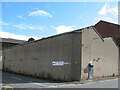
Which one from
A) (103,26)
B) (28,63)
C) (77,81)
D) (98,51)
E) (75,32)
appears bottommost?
(77,81)

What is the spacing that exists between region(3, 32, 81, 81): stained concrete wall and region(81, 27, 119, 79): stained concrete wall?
1.00 meters

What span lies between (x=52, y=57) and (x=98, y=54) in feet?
20.0

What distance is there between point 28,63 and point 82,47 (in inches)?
433

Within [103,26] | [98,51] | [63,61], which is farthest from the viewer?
[103,26]

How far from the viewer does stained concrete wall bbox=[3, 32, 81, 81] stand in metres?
20.6

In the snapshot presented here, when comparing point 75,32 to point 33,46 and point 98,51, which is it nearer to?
point 98,51

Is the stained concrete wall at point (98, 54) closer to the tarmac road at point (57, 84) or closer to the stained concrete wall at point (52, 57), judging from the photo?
the stained concrete wall at point (52, 57)

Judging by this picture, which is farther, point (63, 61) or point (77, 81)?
Result: point (63, 61)

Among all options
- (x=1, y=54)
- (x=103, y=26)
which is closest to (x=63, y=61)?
(x=103, y=26)

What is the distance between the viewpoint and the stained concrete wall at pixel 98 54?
69.8 feet

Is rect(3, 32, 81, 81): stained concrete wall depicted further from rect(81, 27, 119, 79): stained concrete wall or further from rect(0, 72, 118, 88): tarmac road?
rect(0, 72, 118, 88): tarmac road

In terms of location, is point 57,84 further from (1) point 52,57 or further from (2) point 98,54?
(2) point 98,54

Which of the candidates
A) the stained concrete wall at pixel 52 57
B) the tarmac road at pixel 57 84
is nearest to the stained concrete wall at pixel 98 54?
the stained concrete wall at pixel 52 57

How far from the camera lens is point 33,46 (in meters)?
27.5
